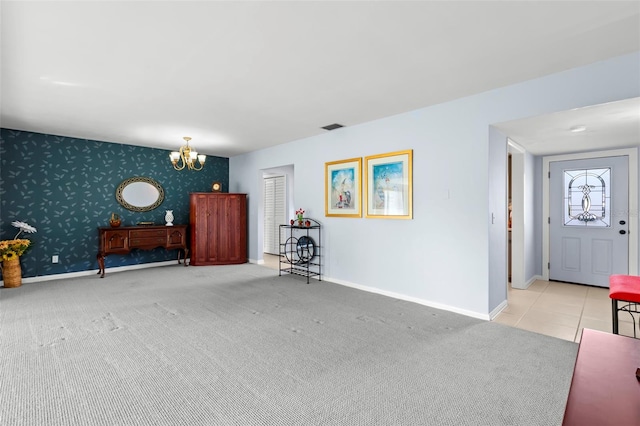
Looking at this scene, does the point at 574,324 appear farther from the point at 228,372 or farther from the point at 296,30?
the point at 296,30

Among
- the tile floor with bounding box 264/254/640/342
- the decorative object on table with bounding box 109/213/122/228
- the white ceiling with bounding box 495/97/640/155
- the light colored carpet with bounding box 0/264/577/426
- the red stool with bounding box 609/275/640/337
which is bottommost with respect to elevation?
the tile floor with bounding box 264/254/640/342

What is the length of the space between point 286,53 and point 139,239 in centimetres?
469

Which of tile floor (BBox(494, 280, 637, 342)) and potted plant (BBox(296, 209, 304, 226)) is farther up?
potted plant (BBox(296, 209, 304, 226))

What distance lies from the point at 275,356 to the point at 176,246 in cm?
445

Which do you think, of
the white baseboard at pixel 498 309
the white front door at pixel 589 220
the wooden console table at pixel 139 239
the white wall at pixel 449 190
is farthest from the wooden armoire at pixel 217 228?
the white front door at pixel 589 220

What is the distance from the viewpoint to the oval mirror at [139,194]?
19.6 feet

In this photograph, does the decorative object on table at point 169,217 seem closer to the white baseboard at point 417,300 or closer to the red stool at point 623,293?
the white baseboard at point 417,300

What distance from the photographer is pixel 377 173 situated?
4379 millimetres

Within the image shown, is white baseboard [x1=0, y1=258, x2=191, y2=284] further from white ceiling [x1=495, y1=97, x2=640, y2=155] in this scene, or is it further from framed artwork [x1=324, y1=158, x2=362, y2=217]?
white ceiling [x1=495, y1=97, x2=640, y2=155]

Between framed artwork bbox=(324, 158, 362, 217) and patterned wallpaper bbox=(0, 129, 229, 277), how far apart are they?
9.88 ft

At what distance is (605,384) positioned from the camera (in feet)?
3.25

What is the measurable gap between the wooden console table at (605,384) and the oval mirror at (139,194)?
6.73 m

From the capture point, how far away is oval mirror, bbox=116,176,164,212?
597cm

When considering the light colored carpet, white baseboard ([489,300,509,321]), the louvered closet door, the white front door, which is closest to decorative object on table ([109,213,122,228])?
the light colored carpet
